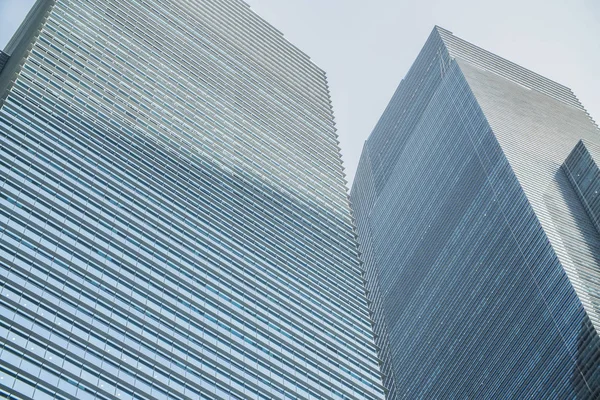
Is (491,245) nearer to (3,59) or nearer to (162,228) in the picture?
(162,228)

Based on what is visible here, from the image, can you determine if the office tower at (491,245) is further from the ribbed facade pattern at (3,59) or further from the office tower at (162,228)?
the ribbed facade pattern at (3,59)

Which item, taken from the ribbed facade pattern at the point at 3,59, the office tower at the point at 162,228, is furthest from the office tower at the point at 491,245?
the ribbed facade pattern at the point at 3,59

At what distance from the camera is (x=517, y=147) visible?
6033 inches

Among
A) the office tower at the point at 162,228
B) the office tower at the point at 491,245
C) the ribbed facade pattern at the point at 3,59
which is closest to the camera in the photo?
the office tower at the point at 162,228

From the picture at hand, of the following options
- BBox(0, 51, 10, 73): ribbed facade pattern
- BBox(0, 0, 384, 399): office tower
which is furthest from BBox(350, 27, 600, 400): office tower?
BBox(0, 51, 10, 73): ribbed facade pattern

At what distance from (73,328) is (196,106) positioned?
53.6 meters

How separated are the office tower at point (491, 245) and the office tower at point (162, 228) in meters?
35.1

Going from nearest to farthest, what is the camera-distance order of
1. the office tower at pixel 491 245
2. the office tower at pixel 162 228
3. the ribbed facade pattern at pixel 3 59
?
the office tower at pixel 162 228, the ribbed facade pattern at pixel 3 59, the office tower at pixel 491 245

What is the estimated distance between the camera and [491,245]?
14650 cm

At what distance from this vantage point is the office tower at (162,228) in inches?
2520

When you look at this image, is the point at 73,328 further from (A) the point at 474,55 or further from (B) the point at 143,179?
(A) the point at 474,55

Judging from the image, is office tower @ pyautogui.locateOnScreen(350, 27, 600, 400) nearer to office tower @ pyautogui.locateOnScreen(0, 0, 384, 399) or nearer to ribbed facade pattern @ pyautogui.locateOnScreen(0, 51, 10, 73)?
office tower @ pyautogui.locateOnScreen(0, 0, 384, 399)

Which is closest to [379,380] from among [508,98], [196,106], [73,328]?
[73,328]

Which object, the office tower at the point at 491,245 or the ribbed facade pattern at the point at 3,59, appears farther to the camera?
the office tower at the point at 491,245
